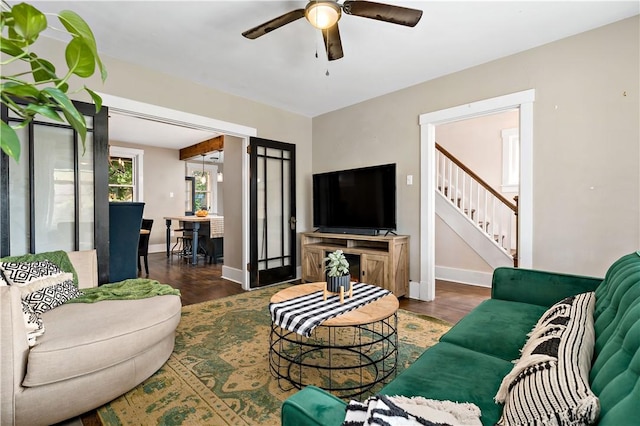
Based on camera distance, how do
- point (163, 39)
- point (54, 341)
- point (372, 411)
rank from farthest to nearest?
point (163, 39), point (54, 341), point (372, 411)

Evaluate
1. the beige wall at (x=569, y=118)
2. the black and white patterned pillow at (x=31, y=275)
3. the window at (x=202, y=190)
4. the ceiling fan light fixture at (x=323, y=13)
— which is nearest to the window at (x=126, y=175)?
the window at (x=202, y=190)

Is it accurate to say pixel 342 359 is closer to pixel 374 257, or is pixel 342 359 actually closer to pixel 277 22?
pixel 374 257

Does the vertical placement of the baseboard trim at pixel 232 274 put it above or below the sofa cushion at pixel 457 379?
below

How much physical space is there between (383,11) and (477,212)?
3625 millimetres

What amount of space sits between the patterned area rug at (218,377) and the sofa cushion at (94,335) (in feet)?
0.89

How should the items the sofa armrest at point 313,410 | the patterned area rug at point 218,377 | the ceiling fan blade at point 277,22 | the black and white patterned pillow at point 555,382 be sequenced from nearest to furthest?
1. the black and white patterned pillow at point 555,382
2. the sofa armrest at point 313,410
3. the patterned area rug at point 218,377
4. the ceiling fan blade at point 277,22

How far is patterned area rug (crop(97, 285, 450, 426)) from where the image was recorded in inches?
64.7

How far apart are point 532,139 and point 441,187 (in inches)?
87.2

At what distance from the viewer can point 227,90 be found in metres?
3.89

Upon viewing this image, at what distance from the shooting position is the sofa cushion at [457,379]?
43.4 inches

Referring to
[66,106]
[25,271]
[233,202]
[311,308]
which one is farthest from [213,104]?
[66,106]

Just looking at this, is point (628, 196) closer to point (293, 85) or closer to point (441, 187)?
point (441, 187)

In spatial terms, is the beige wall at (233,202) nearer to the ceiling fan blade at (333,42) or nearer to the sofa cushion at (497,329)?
the ceiling fan blade at (333,42)

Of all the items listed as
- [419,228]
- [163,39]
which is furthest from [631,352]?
[163,39]
